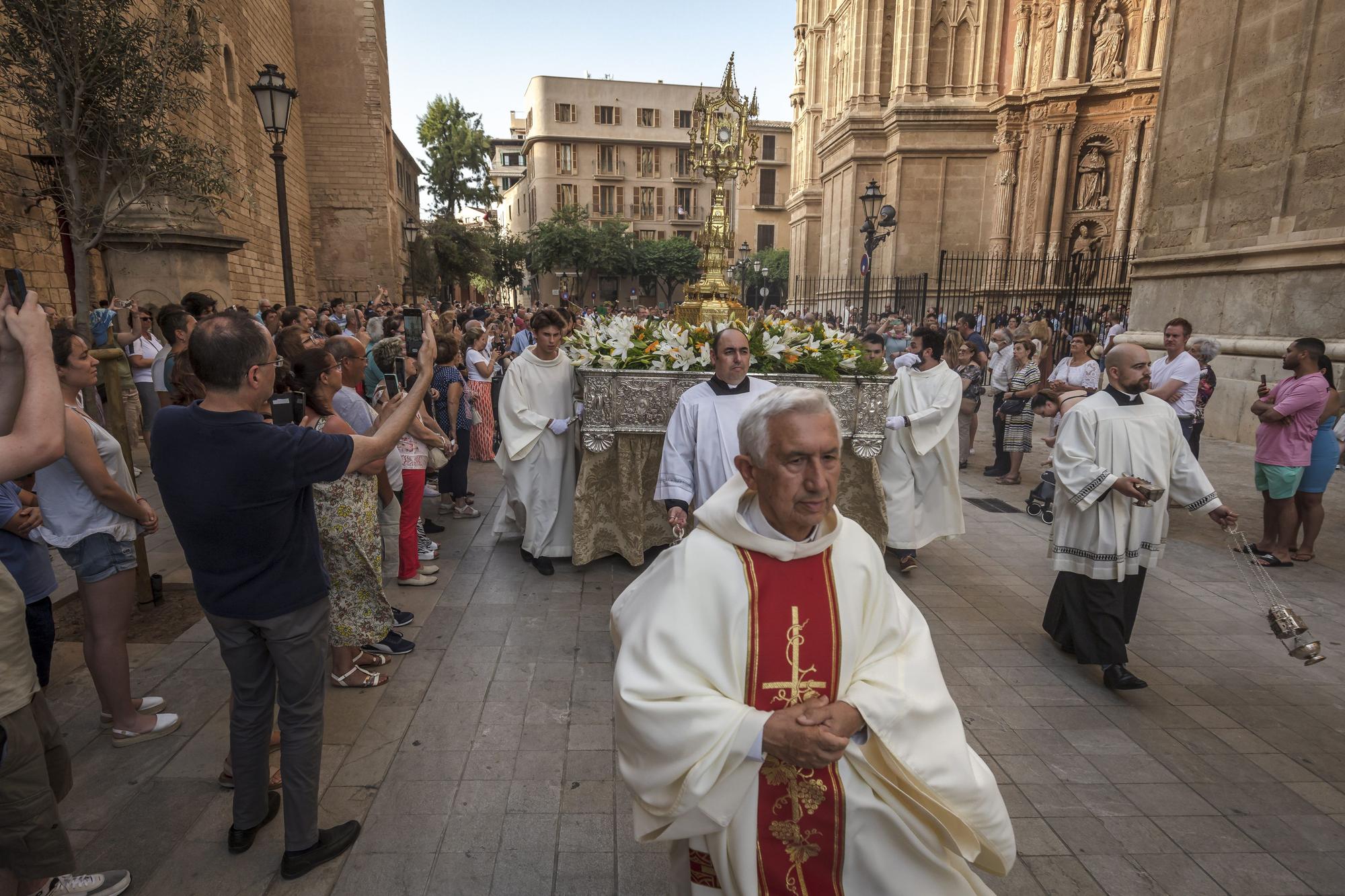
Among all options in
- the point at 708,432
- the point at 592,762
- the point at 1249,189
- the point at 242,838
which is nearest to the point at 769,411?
the point at 592,762

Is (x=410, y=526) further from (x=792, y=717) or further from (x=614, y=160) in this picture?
(x=614, y=160)

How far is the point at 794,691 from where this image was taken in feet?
6.21

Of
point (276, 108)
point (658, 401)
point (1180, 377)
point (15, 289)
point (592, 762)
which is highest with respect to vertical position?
point (276, 108)

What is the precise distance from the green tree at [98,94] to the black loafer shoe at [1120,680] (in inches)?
364

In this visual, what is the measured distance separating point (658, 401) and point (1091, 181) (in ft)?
87.0

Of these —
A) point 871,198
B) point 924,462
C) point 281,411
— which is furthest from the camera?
point 871,198

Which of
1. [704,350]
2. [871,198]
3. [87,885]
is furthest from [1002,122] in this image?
[87,885]

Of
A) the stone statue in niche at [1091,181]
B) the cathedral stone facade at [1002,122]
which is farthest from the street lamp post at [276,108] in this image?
the stone statue in niche at [1091,181]

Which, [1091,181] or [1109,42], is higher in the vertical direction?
[1109,42]

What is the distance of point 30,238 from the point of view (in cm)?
892

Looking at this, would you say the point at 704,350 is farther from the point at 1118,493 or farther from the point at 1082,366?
the point at 1082,366

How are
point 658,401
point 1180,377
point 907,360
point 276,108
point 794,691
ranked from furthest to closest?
point 276,108, point 907,360, point 1180,377, point 658,401, point 794,691

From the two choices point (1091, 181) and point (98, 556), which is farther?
point (1091, 181)

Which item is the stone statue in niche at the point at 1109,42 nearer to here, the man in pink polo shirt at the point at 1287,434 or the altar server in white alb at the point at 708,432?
the man in pink polo shirt at the point at 1287,434
